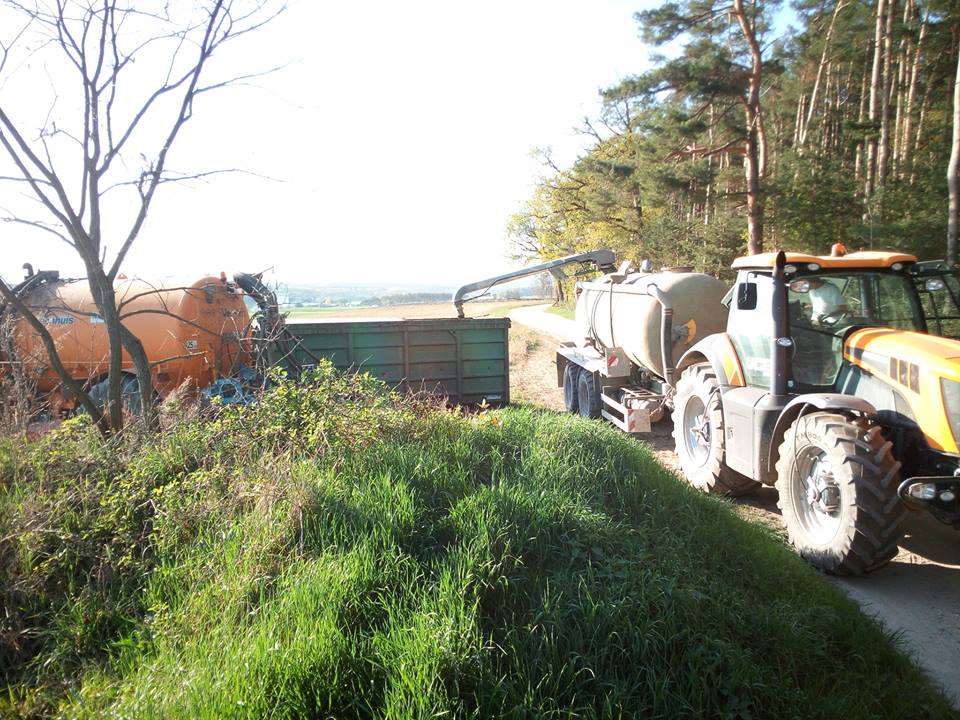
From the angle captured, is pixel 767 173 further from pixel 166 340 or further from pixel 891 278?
pixel 166 340

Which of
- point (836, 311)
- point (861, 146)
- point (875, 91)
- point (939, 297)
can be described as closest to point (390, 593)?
point (836, 311)

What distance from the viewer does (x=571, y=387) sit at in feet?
38.2

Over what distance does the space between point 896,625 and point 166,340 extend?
9.02 meters

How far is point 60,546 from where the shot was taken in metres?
3.70

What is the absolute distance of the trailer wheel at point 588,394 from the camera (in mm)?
10109

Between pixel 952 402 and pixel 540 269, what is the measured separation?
315 inches

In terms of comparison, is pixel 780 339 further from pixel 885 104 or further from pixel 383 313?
pixel 383 313

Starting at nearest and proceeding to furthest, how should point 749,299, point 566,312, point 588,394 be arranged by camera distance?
point 749,299, point 588,394, point 566,312

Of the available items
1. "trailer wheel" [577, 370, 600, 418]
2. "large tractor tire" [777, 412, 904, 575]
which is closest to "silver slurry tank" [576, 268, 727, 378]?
"trailer wheel" [577, 370, 600, 418]

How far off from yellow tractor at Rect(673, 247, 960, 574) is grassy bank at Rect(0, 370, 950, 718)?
51 cm

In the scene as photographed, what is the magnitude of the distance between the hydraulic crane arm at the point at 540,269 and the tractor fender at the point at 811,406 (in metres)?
6.14

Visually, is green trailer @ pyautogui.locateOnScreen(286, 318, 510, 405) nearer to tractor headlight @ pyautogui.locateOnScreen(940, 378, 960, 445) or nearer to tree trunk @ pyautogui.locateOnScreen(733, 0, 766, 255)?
tractor headlight @ pyautogui.locateOnScreen(940, 378, 960, 445)

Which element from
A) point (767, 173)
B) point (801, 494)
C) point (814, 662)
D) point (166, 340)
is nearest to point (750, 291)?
point (801, 494)

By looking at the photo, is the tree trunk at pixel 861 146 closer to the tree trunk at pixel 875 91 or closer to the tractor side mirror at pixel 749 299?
the tree trunk at pixel 875 91
